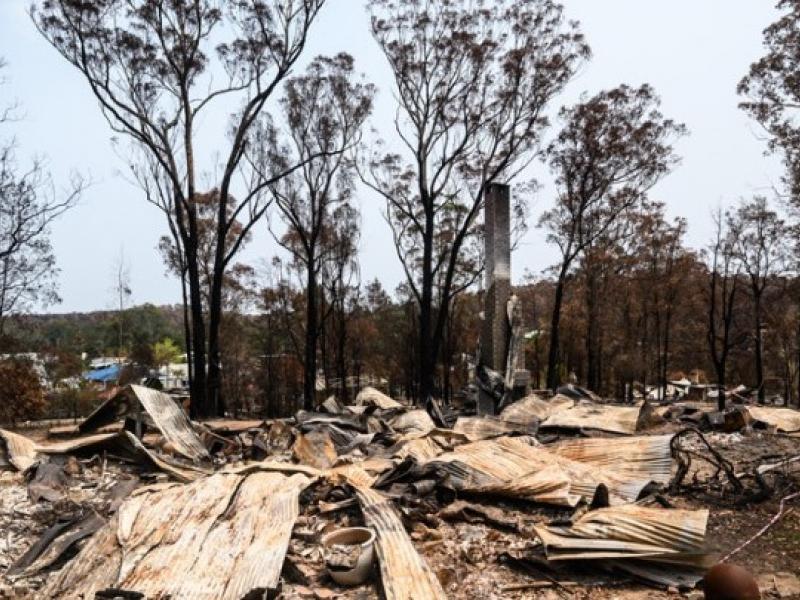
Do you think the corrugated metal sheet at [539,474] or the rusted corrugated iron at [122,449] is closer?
the corrugated metal sheet at [539,474]

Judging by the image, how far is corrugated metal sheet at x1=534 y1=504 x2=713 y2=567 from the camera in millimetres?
4195

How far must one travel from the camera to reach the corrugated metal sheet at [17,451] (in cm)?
707

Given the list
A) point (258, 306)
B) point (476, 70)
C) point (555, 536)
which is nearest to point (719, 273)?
point (476, 70)

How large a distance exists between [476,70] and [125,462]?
13439 mm

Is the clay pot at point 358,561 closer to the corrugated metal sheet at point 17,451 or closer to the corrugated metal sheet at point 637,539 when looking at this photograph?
the corrugated metal sheet at point 637,539

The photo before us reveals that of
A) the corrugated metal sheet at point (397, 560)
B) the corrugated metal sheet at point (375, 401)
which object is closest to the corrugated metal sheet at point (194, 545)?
the corrugated metal sheet at point (397, 560)

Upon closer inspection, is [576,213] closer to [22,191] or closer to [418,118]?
[418,118]

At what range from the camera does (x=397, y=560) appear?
161 inches

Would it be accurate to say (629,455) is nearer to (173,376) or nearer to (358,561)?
(358,561)

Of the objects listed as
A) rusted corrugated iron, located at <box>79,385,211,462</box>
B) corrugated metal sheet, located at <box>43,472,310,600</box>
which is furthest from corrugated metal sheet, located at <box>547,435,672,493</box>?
rusted corrugated iron, located at <box>79,385,211,462</box>

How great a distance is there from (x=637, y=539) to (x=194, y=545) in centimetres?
297

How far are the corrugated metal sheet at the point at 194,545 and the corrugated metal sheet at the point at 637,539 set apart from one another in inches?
74.8

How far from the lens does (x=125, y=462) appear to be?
744 cm

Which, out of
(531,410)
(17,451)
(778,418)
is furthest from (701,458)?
(17,451)
